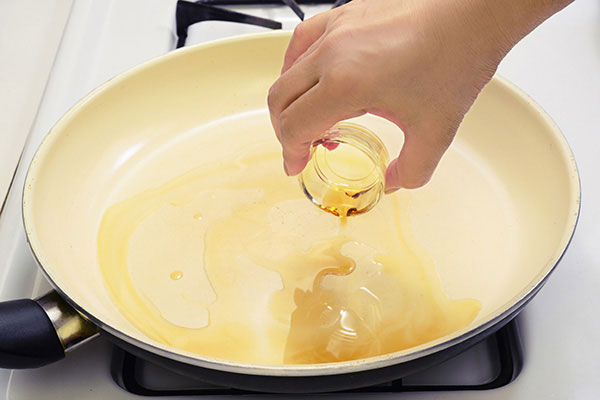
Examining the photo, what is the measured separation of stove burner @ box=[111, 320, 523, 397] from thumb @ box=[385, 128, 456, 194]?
173 millimetres

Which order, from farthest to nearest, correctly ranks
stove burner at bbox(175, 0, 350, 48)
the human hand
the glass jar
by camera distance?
stove burner at bbox(175, 0, 350, 48) → the glass jar → the human hand

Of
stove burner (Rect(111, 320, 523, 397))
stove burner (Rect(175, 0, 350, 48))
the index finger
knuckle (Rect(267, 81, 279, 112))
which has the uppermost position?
the index finger

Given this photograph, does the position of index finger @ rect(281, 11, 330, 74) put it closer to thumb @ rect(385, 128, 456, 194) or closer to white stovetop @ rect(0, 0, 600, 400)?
thumb @ rect(385, 128, 456, 194)

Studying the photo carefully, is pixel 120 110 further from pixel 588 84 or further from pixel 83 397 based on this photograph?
pixel 588 84

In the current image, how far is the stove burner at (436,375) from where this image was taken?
0.55m

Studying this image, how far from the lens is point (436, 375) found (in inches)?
22.3

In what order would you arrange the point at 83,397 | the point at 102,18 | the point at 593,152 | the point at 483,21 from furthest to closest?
1. the point at 102,18
2. the point at 593,152
3. the point at 83,397
4. the point at 483,21

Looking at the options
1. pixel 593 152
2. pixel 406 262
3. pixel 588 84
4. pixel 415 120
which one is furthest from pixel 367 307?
pixel 588 84

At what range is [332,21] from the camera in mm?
496

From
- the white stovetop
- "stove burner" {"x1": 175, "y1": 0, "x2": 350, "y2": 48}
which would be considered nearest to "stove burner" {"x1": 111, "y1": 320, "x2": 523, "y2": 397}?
the white stovetop

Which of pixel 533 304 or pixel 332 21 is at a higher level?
pixel 332 21

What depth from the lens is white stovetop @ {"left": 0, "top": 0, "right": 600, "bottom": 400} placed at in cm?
55

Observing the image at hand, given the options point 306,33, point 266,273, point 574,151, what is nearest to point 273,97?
point 306,33

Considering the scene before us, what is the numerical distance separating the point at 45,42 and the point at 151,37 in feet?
0.47
